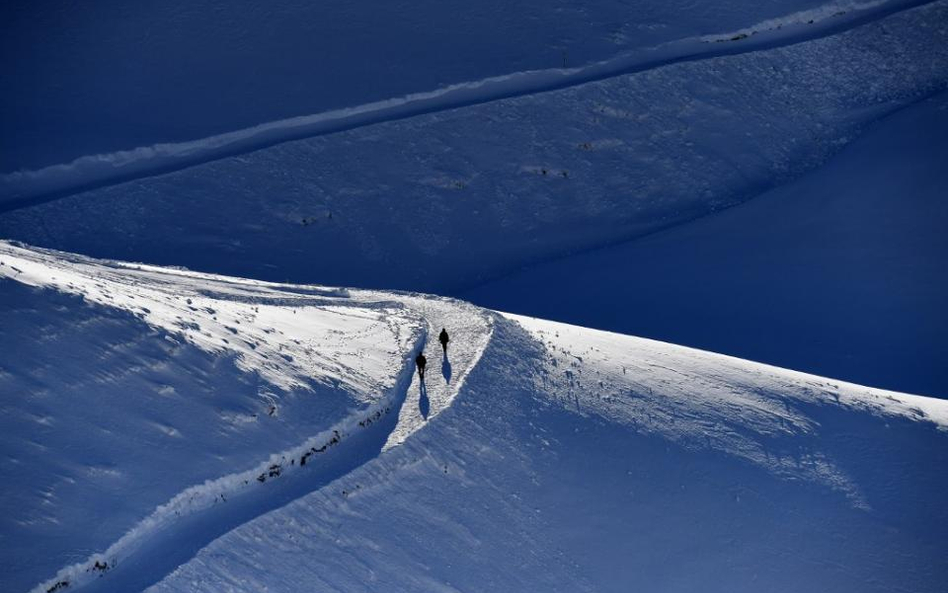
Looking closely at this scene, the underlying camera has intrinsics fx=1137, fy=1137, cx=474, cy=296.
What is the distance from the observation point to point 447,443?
2550cm

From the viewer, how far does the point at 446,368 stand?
92.6 ft

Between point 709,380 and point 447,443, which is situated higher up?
point 709,380

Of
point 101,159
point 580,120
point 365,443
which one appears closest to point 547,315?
point 580,120

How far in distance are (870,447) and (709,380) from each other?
4236 millimetres

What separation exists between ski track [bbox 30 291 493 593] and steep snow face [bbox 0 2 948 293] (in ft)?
35.7

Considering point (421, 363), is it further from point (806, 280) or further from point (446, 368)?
point (806, 280)

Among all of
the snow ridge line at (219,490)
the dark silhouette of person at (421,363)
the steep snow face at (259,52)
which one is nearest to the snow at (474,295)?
the snow ridge line at (219,490)

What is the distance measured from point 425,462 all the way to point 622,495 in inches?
175

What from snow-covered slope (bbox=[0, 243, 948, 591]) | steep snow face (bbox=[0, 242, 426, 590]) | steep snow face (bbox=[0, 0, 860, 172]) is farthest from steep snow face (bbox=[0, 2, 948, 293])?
snow-covered slope (bbox=[0, 243, 948, 591])

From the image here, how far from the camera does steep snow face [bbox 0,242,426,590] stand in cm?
2150

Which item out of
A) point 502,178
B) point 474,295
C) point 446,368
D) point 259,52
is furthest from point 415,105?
point 446,368

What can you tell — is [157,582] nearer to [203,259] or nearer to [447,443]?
[447,443]

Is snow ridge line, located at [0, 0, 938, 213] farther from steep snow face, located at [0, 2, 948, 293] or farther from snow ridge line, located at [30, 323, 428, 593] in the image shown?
snow ridge line, located at [30, 323, 428, 593]

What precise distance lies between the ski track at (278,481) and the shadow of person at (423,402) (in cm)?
2
